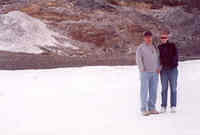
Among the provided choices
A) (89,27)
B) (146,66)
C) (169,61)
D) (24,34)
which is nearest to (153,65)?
(146,66)

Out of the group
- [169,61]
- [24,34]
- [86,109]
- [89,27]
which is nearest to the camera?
[169,61]

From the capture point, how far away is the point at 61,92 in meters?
8.32

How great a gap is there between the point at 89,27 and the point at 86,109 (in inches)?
932

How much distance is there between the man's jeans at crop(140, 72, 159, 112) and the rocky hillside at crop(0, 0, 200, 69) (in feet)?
45.7

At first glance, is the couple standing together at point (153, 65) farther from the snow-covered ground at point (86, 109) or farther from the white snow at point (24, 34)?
the white snow at point (24, 34)

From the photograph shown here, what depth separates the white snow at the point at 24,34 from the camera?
23688 mm

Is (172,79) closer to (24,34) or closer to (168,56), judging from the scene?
(168,56)

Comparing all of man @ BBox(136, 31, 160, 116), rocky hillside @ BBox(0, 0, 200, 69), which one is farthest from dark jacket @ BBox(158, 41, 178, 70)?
rocky hillside @ BBox(0, 0, 200, 69)

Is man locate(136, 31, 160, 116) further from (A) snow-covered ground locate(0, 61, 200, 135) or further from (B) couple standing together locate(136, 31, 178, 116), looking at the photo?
(A) snow-covered ground locate(0, 61, 200, 135)

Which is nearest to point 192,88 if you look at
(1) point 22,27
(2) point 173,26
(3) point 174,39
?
(1) point 22,27

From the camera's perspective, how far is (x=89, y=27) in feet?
97.3

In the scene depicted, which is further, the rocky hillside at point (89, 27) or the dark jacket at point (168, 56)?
the rocky hillside at point (89, 27)

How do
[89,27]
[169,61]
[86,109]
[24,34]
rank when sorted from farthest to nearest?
[89,27] → [24,34] → [86,109] → [169,61]

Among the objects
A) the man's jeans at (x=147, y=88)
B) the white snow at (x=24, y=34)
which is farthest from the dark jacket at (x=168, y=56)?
the white snow at (x=24, y=34)
